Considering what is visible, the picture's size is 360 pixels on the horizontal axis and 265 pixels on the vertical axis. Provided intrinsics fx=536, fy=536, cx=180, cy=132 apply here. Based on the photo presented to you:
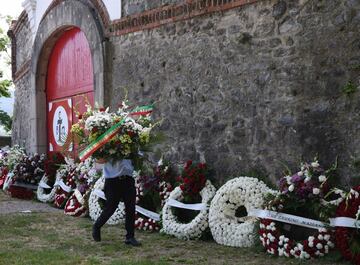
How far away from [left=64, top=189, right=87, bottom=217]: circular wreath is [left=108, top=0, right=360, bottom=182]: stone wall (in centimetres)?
190

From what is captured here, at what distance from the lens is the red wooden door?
11.6 metres

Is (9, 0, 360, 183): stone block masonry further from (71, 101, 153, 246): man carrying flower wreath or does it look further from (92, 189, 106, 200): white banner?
(71, 101, 153, 246): man carrying flower wreath

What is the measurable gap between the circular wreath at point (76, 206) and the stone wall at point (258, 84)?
1.90m

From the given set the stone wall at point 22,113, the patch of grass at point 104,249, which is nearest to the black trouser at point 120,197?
the patch of grass at point 104,249

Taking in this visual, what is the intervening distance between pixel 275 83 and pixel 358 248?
2.50 metres

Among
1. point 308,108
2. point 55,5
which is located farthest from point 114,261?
point 55,5

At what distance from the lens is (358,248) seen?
5.33m

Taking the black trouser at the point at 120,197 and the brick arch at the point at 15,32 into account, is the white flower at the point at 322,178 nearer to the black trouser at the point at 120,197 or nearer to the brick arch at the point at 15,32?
the black trouser at the point at 120,197

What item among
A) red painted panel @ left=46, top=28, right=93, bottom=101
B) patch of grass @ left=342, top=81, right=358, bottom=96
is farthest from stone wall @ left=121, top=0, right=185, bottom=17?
patch of grass @ left=342, top=81, right=358, bottom=96

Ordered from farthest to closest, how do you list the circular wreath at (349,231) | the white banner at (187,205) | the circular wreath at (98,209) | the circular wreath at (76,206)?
the circular wreath at (76,206)
the circular wreath at (98,209)
the white banner at (187,205)
the circular wreath at (349,231)

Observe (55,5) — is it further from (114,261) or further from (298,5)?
(114,261)

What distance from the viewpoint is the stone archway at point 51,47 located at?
10406mm

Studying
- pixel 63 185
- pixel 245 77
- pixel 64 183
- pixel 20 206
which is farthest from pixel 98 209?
pixel 245 77

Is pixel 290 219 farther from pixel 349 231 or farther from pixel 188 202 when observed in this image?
pixel 188 202
